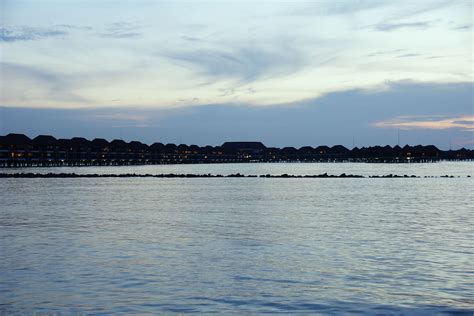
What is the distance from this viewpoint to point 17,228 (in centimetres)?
2900

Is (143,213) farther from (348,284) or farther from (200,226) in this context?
(348,284)

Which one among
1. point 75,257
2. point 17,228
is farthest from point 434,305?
point 17,228

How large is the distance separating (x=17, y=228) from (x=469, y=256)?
70.1 ft

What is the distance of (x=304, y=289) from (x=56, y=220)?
22011 millimetres

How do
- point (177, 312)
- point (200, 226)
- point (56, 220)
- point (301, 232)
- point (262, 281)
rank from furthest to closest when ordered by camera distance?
point (56, 220) < point (200, 226) < point (301, 232) < point (262, 281) < point (177, 312)

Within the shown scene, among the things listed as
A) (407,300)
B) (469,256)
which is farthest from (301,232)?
(407,300)

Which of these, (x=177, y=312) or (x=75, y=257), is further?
(x=75, y=257)

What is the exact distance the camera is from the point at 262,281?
16.3 m

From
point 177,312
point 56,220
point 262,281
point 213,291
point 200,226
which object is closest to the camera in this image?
point 177,312

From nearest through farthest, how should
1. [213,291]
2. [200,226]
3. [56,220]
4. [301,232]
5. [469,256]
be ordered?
[213,291] → [469,256] → [301,232] → [200,226] → [56,220]

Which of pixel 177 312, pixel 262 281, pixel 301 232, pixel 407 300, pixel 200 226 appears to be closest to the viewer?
pixel 177 312

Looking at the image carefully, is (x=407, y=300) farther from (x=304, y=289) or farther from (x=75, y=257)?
(x=75, y=257)

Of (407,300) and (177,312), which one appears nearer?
(177,312)

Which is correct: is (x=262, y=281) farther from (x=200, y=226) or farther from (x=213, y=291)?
(x=200, y=226)
